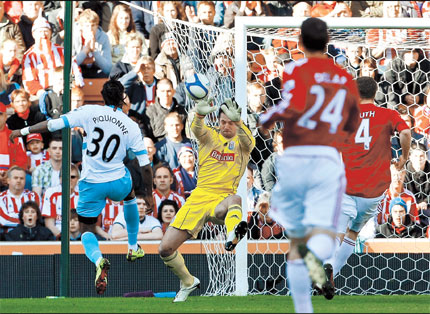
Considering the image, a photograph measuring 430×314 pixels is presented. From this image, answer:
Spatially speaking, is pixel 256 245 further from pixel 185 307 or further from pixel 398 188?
pixel 185 307

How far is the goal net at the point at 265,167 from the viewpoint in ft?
31.6

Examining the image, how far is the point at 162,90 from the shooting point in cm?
1228

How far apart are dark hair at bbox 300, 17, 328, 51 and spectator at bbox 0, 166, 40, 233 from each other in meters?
6.96

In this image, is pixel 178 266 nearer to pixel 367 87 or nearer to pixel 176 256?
pixel 176 256

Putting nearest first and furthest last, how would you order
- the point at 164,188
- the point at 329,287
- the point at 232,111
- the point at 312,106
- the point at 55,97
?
the point at 312,106, the point at 329,287, the point at 232,111, the point at 164,188, the point at 55,97

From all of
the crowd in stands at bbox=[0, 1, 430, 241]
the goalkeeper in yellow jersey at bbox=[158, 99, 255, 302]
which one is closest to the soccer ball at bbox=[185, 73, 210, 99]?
the goalkeeper in yellow jersey at bbox=[158, 99, 255, 302]

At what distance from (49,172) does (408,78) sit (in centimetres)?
533

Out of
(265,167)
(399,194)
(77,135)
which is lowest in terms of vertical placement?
(399,194)

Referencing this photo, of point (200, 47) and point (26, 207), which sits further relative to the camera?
point (26, 207)

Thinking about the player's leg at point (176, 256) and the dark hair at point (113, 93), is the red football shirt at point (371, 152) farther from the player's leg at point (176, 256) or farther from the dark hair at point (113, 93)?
the dark hair at point (113, 93)

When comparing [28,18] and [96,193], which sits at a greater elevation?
[28,18]

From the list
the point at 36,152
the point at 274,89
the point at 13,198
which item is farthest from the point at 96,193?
the point at 274,89

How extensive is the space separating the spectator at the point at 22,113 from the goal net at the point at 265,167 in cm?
246

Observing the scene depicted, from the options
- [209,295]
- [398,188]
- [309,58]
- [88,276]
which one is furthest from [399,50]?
[309,58]
